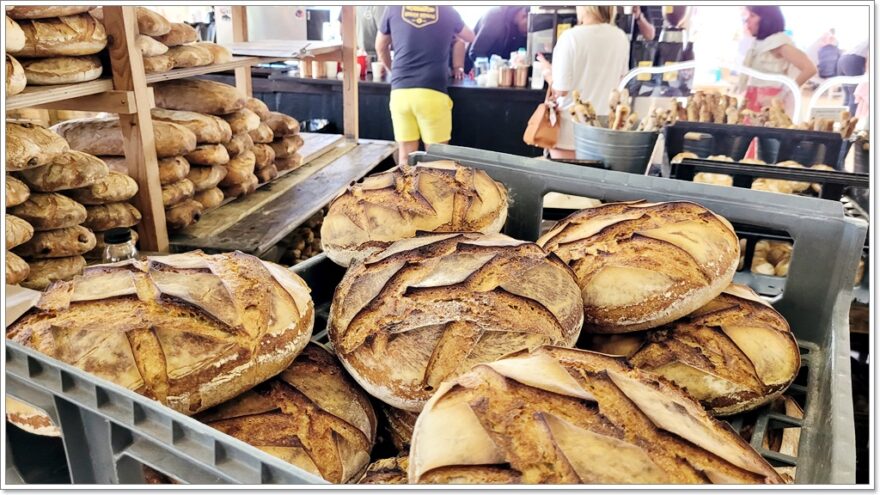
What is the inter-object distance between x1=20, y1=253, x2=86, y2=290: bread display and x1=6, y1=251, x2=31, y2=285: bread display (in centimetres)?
13

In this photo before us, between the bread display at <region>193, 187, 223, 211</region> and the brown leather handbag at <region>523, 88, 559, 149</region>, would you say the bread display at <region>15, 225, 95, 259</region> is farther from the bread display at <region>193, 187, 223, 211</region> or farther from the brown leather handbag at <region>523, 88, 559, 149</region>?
the brown leather handbag at <region>523, 88, 559, 149</region>

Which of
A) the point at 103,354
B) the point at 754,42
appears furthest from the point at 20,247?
the point at 754,42

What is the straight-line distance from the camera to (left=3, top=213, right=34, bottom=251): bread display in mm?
1646

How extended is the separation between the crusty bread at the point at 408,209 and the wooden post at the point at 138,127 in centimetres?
123

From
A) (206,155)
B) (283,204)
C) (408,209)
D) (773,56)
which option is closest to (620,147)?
(408,209)

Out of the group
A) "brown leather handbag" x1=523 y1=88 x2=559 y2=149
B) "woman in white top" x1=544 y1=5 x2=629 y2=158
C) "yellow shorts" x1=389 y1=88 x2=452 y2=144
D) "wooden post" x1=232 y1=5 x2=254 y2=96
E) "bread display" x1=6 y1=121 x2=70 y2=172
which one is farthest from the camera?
"yellow shorts" x1=389 y1=88 x2=452 y2=144

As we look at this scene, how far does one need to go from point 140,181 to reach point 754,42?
4490 mm

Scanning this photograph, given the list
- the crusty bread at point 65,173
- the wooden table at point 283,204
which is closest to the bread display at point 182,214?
the wooden table at point 283,204

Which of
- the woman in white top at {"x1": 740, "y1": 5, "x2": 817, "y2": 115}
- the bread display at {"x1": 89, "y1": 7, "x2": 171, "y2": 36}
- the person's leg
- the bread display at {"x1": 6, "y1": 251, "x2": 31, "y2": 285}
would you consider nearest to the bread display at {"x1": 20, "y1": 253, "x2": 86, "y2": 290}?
the bread display at {"x1": 6, "y1": 251, "x2": 31, "y2": 285}

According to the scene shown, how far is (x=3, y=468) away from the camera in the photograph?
0.67m

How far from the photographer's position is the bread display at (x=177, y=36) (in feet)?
7.91

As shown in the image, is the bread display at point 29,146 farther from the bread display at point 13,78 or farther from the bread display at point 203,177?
the bread display at point 203,177

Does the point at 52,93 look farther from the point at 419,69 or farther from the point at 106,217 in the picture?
the point at 419,69

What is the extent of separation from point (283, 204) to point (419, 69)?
221 cm
